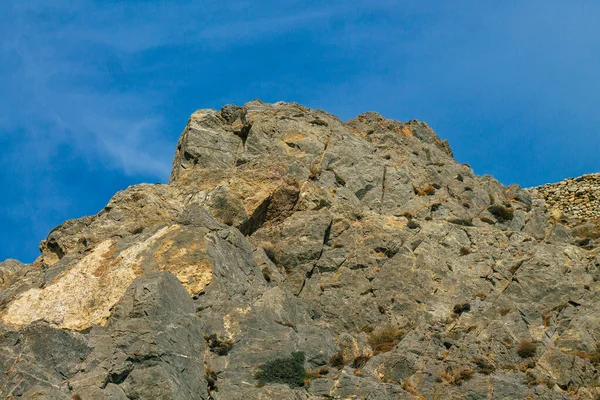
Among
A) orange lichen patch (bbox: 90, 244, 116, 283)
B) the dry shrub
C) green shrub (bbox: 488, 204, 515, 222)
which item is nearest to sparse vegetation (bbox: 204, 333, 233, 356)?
orange lichen patch (bbox: 90, 244, 116, 283)

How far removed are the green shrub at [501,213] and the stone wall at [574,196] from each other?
22.0ft

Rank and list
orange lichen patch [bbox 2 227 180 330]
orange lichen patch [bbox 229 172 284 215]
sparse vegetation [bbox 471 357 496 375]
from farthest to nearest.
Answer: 1. orange lichen patch [bbox 229 172 284 215]
2. orange lichen patch [bbox 2 227 180 330]
3. sparse vegetation [bbox 471 357 496 375]

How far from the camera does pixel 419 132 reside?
6256 cm

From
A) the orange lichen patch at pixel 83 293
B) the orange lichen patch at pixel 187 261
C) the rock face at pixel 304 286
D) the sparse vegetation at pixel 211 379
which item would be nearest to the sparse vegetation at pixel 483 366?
the rock face at pixel 304 286

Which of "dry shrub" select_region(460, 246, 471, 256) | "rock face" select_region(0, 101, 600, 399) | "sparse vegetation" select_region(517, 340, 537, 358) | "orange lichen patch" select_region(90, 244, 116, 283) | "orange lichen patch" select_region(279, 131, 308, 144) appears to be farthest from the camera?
"orange lichen patch" select_region(279, 131, 308, 144)

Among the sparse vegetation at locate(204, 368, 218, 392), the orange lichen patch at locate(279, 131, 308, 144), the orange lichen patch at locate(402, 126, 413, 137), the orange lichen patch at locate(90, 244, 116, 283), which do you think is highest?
the orange lichen patch at locate(402, 126, 413, 137)

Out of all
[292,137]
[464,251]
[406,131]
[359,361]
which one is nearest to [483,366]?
[359,361]

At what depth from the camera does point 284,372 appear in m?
32.4

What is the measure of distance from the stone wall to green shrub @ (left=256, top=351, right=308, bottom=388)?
2882 cm

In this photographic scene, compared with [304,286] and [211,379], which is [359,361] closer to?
[211,379]

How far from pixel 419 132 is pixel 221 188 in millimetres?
22891

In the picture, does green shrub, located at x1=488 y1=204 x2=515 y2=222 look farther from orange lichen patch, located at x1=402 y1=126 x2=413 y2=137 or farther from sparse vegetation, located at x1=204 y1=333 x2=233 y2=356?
sparse vegetation, located at x1=204 y1=333 x2=233 y2=356

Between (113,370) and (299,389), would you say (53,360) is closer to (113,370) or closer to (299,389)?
(113,370)

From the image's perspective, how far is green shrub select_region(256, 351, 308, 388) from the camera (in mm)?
32062
